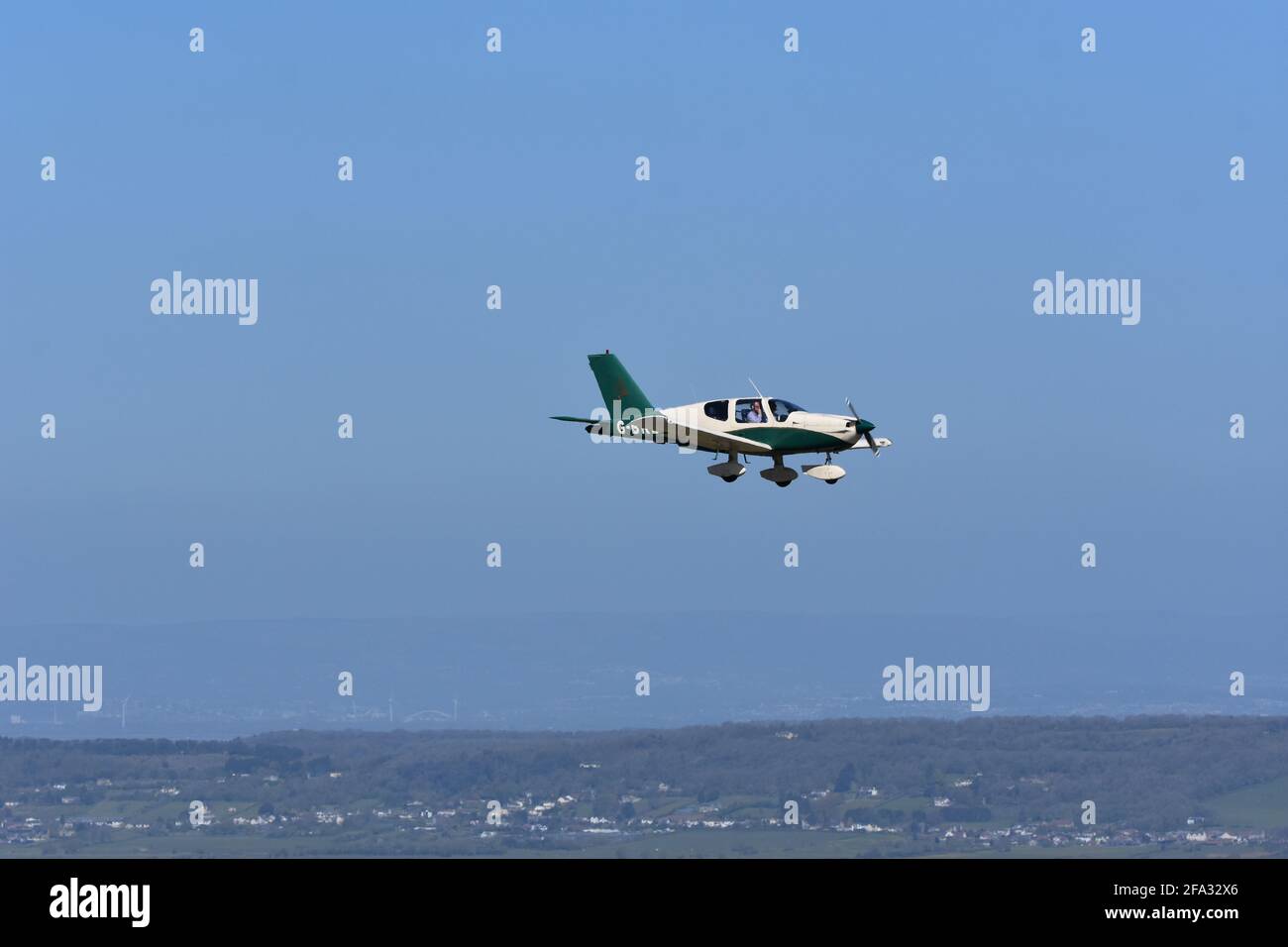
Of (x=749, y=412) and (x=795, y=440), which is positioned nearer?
(x=795, y=440)

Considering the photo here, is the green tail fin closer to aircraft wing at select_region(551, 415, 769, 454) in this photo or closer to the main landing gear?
aircraft wing at select_region(551, 415, 769, 454)

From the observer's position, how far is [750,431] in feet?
305

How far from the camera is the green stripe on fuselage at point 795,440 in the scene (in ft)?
302

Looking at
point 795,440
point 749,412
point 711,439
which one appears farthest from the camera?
point 749,412

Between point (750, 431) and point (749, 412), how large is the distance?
3.21 feet

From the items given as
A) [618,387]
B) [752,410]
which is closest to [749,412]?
[752,410]

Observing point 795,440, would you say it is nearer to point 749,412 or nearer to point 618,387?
point 749,412
